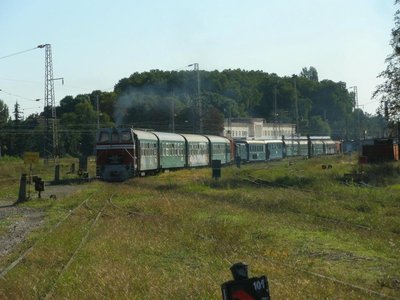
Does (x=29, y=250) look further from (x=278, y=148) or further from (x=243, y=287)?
(x=278, y=148)

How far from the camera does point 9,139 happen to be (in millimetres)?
105562

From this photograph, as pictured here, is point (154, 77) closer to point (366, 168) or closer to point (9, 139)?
point (9, 139)

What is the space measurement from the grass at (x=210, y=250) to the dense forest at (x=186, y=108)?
49.9 meters

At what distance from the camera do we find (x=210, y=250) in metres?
11.3

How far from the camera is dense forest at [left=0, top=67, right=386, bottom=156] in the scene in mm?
103438

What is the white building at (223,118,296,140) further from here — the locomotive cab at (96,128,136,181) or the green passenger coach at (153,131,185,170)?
the locomotive cab at (96,128,136,181)

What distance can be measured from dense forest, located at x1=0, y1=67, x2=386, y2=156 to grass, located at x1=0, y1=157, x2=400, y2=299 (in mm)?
49884

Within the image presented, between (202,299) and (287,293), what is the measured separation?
1041 mm

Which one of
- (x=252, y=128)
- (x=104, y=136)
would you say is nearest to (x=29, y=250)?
(x=104, y=136)

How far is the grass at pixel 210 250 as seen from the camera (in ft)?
27.2

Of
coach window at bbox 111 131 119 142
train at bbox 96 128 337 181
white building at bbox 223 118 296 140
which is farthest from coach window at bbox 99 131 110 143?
white building at bbox 223 118 296 140

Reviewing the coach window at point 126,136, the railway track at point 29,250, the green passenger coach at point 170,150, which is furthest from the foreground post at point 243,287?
the green passenger coach at point 170,150

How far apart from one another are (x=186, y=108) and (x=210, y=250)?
97.9m

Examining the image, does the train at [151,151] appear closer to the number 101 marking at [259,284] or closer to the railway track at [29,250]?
the railway track at [29,250]
